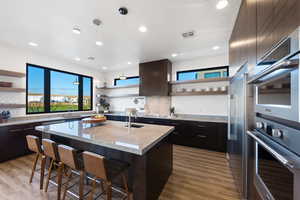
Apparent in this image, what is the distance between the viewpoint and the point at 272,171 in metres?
0.89

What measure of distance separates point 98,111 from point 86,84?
4.36 feet

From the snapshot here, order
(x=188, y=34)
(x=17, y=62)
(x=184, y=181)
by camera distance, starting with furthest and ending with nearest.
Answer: (x=17, y=62) → (x=188, y=34) → (x=184, y=181)

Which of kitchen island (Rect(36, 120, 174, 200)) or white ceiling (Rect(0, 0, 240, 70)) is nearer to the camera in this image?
kitchen island (Rect(36, 120, 174, 200))

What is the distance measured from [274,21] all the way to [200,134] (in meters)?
3.22

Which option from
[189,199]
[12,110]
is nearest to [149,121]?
[189,199]

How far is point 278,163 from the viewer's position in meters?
0.81

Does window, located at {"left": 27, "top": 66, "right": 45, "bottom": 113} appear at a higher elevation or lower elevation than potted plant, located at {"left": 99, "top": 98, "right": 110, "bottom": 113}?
higher

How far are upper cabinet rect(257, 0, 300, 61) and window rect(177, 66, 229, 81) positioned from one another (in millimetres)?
3107

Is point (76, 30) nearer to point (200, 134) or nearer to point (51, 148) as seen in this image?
point (51, 148)

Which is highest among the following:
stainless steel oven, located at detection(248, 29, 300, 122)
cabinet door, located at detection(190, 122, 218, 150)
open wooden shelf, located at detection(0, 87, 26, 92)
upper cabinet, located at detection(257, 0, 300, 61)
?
upper cabinet, located at detection(257, 0, 300, 61)

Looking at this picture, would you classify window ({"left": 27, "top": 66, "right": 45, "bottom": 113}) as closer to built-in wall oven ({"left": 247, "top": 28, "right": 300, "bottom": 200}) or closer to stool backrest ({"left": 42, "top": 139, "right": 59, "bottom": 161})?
stool backrest ({"left": 42, "top": 139, "right": 59, "bottom": 161})

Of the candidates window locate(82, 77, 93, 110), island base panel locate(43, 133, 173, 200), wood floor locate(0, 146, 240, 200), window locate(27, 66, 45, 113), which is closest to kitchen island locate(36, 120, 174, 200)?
island base panel locate(43, 133, 173, 200)

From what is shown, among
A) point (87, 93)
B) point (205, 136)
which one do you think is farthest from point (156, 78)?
point (87, 93)

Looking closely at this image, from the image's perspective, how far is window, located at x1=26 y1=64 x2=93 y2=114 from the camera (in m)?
3.99
